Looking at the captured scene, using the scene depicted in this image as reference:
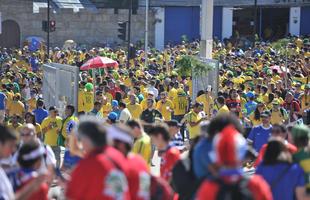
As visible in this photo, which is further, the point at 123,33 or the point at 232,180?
the point at 123,33

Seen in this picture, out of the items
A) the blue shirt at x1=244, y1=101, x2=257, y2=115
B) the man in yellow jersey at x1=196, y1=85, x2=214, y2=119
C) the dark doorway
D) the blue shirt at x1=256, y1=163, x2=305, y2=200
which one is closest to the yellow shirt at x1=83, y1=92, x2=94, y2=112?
the man in yellow jersey at x1=196, y1=85, x2=214, y2=119

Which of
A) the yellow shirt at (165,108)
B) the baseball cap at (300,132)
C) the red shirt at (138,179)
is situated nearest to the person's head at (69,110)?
the yellow shirt at (165,108)

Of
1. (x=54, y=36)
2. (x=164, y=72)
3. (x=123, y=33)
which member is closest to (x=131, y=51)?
(x=123, y=33)

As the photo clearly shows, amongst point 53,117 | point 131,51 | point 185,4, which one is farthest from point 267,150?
point 185,4

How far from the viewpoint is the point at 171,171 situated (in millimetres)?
8609

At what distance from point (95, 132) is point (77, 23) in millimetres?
44065

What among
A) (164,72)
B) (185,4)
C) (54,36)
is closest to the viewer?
(164,72)

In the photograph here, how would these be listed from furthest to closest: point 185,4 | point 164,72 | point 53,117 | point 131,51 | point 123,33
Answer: point 185,4 → point 131,51 → point 123,33 → point 164,72 → point 53,117

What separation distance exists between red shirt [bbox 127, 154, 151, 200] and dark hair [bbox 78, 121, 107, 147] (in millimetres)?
382

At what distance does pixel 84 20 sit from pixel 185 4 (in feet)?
23.8

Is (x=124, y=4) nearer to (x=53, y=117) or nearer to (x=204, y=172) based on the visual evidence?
(x=53, y=117)

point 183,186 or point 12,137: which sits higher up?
point 12,137

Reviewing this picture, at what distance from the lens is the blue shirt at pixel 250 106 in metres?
16.8

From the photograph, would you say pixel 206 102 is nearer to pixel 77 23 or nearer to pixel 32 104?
pixel 32 104
